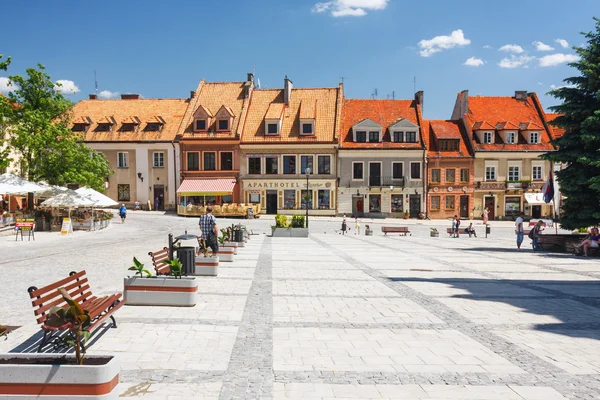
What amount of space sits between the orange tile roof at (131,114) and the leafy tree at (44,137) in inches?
580

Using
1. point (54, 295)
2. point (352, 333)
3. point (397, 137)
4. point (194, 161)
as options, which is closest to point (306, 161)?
point (397, 137)

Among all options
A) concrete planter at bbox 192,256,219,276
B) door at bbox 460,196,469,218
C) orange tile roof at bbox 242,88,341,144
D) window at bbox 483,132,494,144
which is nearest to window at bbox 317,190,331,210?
orange tile roof at bbox 242,88,341,144

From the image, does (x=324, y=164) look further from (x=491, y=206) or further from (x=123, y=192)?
(x=123, y=192)

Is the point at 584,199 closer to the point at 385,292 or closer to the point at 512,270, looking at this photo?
the point at 512,270

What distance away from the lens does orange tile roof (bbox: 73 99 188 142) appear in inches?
1752

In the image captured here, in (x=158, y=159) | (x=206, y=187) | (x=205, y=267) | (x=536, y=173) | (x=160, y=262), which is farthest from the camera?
(x=536, y=173)

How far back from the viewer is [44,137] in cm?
2666

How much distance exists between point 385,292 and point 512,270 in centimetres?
635

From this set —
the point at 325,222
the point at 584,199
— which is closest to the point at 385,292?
the point at 584,199

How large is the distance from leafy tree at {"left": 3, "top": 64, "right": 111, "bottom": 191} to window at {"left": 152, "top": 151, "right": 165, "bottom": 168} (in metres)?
14.4

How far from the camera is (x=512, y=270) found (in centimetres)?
1491

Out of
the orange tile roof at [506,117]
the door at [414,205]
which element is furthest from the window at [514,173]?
the door at [414,205]

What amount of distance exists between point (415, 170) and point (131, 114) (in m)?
28.0

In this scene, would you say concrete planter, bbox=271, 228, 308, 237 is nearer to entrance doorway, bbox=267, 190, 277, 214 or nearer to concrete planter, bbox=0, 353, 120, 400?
entrance doorway, bbox=267, 190, 277, 214
